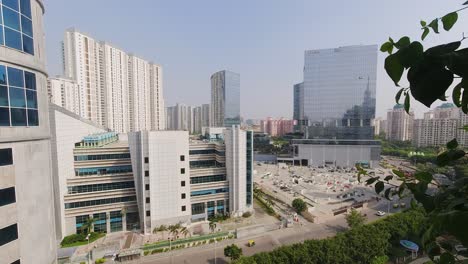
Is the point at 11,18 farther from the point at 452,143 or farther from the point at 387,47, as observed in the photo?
the point at 452,143

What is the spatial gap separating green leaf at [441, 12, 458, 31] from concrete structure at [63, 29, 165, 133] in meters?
50.9

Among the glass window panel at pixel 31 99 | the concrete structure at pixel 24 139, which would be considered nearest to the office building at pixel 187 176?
the concrete structure at pixel 24 139

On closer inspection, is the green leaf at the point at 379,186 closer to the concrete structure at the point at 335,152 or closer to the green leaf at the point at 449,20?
the green leaf at the point at 449,20

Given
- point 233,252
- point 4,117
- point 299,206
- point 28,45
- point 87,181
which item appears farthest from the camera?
point 299,206

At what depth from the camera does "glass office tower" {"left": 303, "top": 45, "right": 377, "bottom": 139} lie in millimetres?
52469

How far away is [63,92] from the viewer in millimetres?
39531

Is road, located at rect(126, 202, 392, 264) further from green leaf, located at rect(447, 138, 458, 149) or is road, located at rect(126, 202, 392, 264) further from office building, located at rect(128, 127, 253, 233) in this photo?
green leaf, located at rect(447, 138, 458, 149)

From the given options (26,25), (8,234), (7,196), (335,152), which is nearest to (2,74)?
(26,25)

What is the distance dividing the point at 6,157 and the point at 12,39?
156 inches

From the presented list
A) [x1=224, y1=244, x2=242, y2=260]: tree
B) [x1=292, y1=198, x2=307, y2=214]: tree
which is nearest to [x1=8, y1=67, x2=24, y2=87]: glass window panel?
[x1=224, y1=244, x2=242, y2=260]: tree

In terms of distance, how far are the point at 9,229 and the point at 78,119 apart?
1655 cm

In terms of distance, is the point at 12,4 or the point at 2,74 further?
the point at 12,4

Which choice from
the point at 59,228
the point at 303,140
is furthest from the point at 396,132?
the point at 59,228

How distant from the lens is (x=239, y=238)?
68.8 ft
